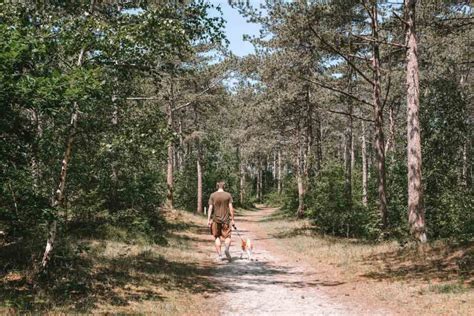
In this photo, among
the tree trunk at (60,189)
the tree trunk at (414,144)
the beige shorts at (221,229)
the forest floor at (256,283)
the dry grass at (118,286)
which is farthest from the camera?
the tree trunk at (414,144)

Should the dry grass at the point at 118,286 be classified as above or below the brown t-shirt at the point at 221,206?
below

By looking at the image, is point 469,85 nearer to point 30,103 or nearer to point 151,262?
point 151,262

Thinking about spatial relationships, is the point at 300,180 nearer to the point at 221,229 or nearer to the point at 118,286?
the point at 221,229

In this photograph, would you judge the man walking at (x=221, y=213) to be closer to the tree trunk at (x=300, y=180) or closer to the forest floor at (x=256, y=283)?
the forest floor at (x=256, y=283)

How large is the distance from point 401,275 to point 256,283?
3103mm

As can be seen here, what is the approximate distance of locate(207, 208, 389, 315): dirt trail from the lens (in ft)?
24.9

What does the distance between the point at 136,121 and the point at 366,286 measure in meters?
5.80

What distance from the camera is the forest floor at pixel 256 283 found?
7.46 meters

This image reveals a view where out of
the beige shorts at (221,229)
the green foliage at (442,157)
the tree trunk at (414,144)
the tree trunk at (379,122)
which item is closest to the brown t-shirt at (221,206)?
the beige shorts at (221,229)

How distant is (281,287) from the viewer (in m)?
9.45

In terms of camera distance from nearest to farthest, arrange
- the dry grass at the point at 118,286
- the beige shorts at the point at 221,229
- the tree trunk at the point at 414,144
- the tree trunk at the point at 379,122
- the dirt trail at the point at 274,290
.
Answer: the dry grass at the point at 118,286 → the dirt trail at the point at 274,290 → the beige shorts at the point at 221,229 → the tree trunk at the point at 414,144 → the tree trunk at the point at 379,122

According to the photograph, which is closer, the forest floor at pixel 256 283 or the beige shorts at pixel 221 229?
the forest floor at pixel 256 283

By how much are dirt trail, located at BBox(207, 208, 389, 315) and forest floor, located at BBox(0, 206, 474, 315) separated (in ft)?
0.06

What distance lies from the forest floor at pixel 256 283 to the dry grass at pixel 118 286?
2cm
